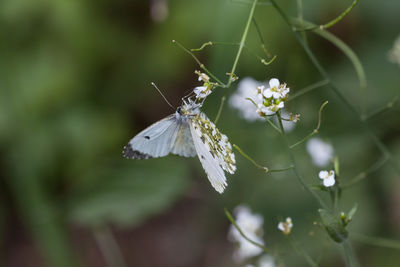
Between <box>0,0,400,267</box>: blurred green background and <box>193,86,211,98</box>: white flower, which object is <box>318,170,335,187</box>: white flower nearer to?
<box>193,86,211,98</box>: white flower

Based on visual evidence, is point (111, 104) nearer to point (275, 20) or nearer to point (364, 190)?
point (275, 20)

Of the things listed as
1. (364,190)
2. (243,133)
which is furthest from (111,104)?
(364,190)

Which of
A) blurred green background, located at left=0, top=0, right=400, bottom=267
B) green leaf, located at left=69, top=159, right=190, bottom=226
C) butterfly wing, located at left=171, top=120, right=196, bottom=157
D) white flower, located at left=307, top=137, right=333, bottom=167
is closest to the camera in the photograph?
butterfly wing, located at left=171, top=120, right=196, bottom=157

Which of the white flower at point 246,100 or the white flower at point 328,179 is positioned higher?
the white flower at point 246,100

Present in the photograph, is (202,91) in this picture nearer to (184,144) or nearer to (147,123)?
(184,144)

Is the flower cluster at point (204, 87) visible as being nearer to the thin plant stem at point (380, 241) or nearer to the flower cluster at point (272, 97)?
the flower cluster at point (272, 97)

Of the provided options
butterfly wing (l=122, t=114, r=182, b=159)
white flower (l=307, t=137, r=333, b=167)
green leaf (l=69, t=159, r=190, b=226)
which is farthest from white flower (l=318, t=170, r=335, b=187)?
green leaf (l=69, t=159, r=190, b=226)

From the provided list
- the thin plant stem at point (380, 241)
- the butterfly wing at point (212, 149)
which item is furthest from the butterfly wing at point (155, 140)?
the thin plant stem at point (380, 241)
